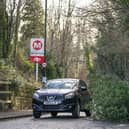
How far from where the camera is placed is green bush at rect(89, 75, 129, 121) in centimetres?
Result: 1853

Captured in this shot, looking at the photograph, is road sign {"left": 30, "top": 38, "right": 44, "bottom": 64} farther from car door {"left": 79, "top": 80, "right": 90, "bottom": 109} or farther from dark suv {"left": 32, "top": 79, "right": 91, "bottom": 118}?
dark suv {"left": 32, "top": 79, "right": 91, "bottom": 118}

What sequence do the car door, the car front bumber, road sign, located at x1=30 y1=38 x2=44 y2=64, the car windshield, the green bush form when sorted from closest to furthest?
the green bush < the car front bumber < the car windshield < the car door < road sign, located at x1=30 y1=38 x2=44 y2=64

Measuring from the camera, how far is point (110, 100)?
18922mm

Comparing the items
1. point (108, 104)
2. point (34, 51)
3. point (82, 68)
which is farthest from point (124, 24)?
point (82, 68)

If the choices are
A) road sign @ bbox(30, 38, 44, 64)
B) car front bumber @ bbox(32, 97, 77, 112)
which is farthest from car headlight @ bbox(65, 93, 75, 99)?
road sign @ bbox(30, 38, 44, 64)

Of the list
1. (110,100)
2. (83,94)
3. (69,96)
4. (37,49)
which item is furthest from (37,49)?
(110,100)

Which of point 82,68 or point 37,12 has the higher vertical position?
point 37,12

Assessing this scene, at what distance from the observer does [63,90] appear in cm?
2059

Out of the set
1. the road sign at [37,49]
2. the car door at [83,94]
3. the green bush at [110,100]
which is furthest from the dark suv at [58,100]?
the road sign at [37,49]

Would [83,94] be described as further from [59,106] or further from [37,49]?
[37,49]

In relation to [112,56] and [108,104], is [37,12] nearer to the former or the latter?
[112,56]

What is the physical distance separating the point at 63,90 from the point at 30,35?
2503 cm

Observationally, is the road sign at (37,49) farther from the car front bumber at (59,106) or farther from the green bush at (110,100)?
the green bush at (110,100)

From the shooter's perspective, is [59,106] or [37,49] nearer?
[59,106]
